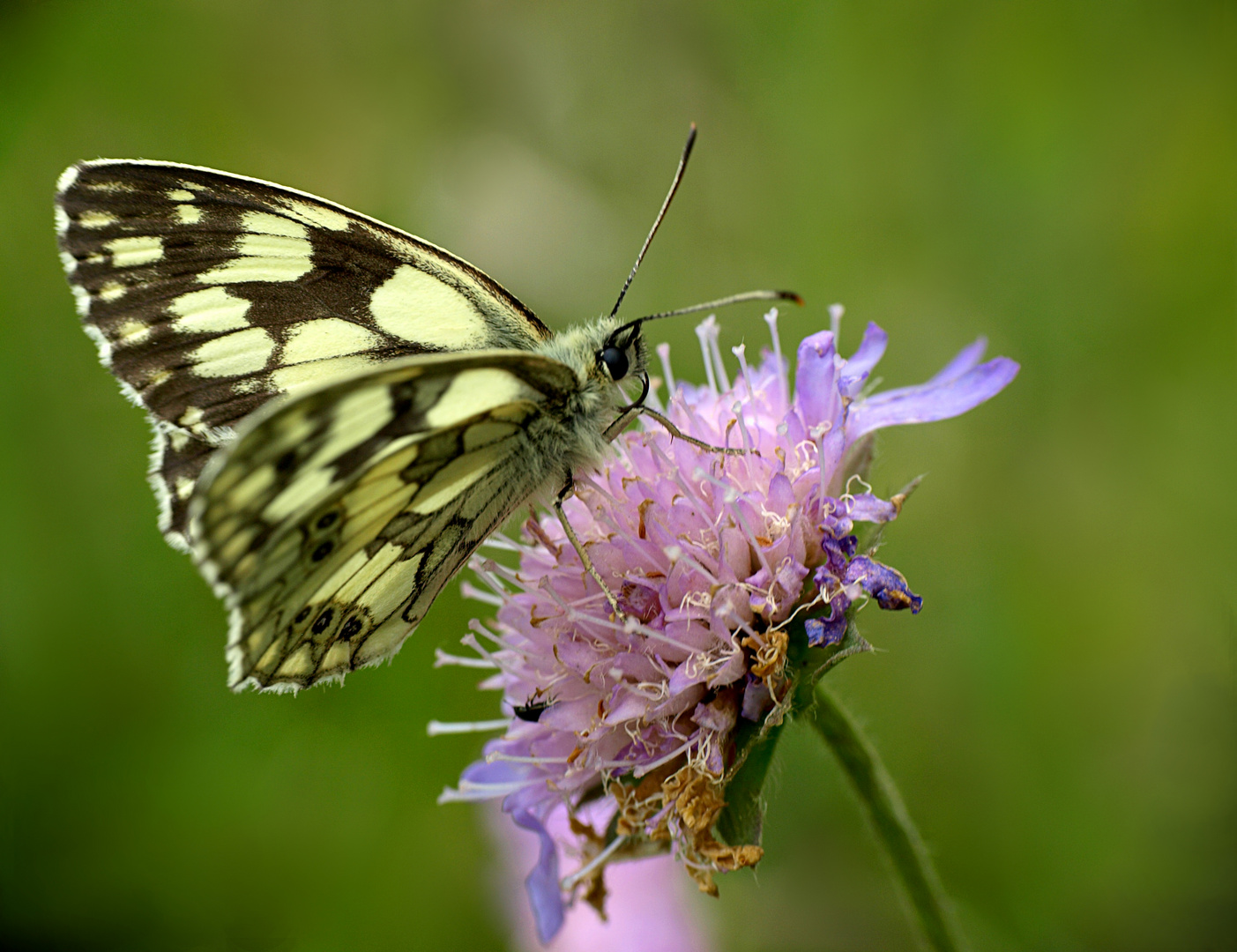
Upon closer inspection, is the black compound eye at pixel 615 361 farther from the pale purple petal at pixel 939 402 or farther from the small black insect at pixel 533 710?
the small black insect at pixel 533 710

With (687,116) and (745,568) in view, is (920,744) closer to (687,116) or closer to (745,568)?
(745,568)

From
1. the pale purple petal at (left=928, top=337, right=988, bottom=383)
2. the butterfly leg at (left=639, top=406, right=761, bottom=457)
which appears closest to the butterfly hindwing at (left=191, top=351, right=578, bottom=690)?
the butterfly leg at (left=639, top=406, right=761, bottom=457)

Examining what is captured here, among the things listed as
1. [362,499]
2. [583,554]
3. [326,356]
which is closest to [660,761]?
[583,554]

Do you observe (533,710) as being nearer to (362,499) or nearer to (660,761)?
(660,761)

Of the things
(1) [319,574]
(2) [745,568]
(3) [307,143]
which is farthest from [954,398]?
(3) [307,143]

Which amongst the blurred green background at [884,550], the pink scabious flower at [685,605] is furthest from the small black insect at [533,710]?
the blurred green background at [884,550]

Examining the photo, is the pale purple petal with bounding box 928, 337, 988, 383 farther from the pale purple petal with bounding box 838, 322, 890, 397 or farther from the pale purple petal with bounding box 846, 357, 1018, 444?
the pale purple petal with bounding box 838, 322, 890, 397
